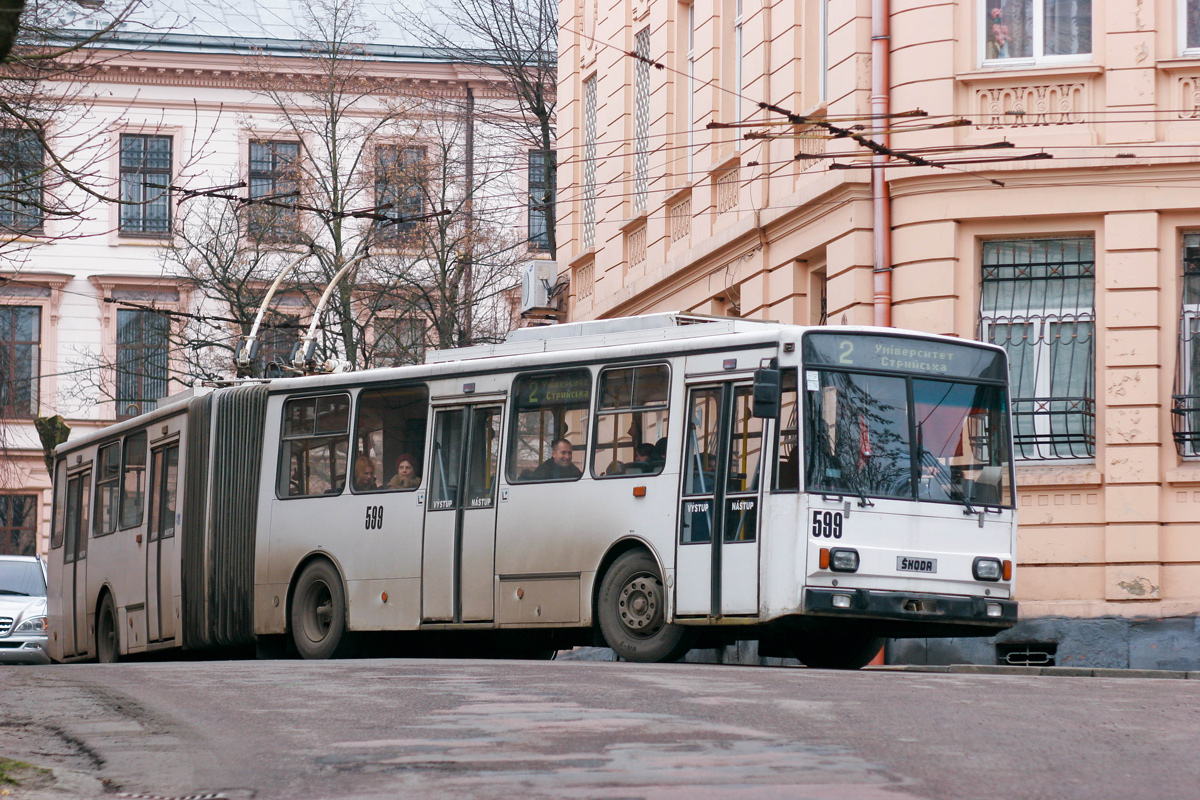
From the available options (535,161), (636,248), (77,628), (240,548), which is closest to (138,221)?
(535,161)

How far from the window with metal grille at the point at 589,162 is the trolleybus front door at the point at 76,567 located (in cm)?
1000

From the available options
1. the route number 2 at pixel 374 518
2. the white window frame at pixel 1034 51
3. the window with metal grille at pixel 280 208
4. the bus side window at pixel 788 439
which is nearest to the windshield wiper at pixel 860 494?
the bus side window at pixel 788 439

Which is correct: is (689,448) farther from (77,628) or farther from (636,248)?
(636,248)

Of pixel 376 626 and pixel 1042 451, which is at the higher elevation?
pixel 1042 451

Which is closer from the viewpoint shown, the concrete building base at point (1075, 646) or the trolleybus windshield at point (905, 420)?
the trolleybus windshield at point (905, 420)

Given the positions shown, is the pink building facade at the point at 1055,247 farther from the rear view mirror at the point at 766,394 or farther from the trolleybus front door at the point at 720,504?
the rear view mirror at the point at 766,394

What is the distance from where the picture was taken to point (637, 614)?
1606cm

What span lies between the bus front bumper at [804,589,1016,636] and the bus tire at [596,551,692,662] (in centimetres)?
145

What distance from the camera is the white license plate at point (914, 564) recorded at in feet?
50.2

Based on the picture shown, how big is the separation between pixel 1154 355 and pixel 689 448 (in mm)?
6273

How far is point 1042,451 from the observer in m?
20.5

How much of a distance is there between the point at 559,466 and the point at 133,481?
7.74m

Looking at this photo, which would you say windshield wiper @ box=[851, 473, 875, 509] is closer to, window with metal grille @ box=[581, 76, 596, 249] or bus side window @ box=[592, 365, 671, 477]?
bus side window @ box=[592, 365, 671, 477]

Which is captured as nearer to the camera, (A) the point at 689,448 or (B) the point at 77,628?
(A) the point at 689,448
